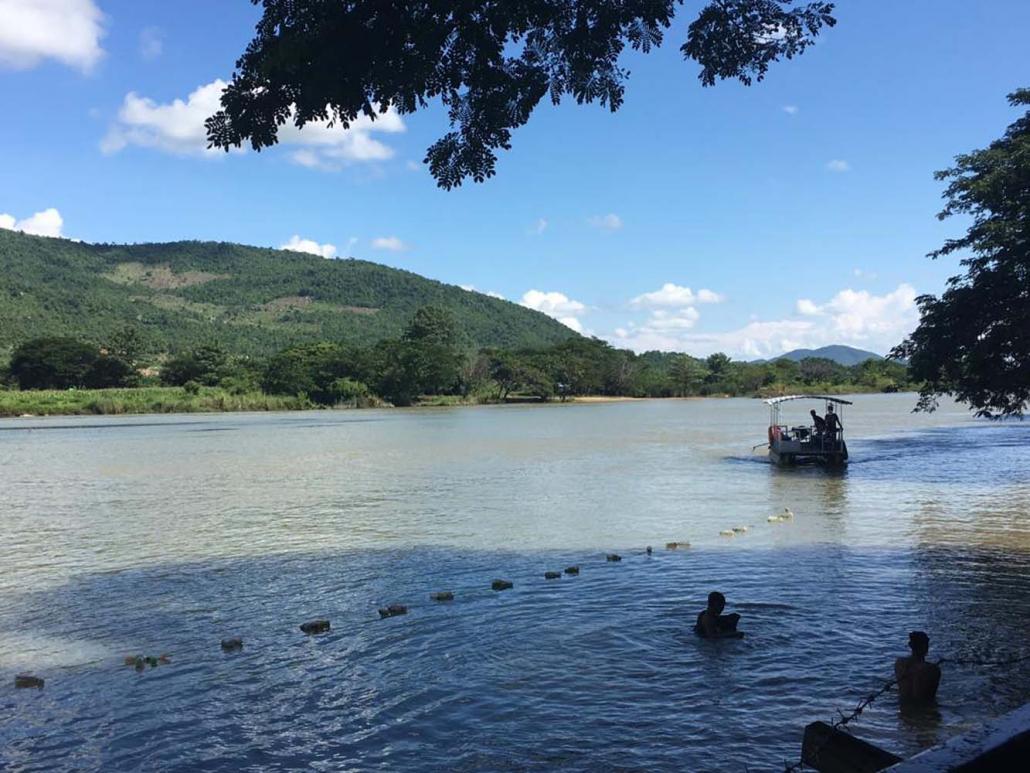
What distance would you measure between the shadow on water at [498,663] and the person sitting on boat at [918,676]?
206 mm

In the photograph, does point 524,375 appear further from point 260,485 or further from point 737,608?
point 737,608

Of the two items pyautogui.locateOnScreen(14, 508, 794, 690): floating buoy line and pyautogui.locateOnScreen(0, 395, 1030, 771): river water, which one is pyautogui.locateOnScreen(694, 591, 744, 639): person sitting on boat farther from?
pyautogui.locateOnScreen(14, 508, 794, 690): floating buoy line

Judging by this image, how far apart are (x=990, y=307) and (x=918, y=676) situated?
61.9 feet

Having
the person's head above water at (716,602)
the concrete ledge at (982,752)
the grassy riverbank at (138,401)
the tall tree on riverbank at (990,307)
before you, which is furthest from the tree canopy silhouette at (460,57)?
the grassy riverbank at (138,401)

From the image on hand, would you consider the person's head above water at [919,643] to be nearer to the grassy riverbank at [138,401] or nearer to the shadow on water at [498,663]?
the shadow on water at [498,663]

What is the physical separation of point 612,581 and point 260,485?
21512mm

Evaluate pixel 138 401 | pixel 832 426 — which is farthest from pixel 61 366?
pixel 832 426

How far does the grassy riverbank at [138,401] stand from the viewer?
105938 millimetres

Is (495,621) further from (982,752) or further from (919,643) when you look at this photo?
(982,752)

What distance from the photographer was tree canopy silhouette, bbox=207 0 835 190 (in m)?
5.34

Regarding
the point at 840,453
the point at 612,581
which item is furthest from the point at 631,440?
the point at 612,581

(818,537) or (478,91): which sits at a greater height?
(478,91)

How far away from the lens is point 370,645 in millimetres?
11109

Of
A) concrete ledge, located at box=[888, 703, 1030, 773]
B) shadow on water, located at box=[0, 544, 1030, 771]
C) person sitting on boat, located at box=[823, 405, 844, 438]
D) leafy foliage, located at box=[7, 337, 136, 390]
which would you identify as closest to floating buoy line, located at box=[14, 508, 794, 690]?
shadow on water, located at box=[0, 544, 1030, 771]
